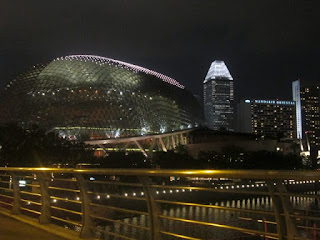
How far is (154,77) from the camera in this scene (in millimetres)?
89312

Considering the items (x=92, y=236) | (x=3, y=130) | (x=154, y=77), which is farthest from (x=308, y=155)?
(x=92, y=236)

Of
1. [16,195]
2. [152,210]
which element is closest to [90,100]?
[16,195]

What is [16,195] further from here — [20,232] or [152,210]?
[152,210]

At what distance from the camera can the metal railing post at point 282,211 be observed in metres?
3.60

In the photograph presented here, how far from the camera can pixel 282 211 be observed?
369 cm

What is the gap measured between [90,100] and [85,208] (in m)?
67.8

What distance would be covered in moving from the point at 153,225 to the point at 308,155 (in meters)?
124

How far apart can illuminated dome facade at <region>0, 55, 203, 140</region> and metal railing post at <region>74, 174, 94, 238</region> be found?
65796 millimetres

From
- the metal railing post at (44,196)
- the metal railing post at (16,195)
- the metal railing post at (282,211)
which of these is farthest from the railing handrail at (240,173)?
the metal railing post at (16,195)

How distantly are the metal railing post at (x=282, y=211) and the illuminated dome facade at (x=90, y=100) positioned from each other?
6893 cm

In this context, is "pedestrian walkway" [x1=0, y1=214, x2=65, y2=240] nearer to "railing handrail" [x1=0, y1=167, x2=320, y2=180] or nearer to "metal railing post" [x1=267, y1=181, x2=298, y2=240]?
"railing handrail" [x1=0, y1=167, x2=320, y2=180]

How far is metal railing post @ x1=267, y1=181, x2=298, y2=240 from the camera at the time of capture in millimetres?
3598

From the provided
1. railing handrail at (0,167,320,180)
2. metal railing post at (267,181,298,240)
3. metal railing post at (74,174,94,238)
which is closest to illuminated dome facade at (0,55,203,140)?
metal railing post at (74,174,94,238)

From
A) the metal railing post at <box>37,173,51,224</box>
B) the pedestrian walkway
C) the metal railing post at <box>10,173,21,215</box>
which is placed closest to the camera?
the pedestrian walkway
